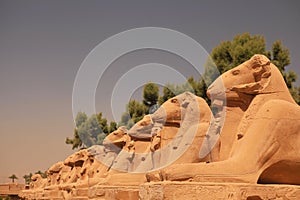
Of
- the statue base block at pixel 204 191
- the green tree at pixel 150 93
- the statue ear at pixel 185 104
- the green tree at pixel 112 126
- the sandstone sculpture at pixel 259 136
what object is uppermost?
the green tree at pixel 150 93

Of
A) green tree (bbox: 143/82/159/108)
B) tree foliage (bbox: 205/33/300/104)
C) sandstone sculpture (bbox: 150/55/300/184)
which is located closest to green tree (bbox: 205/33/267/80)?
tree foliage (bbox: 205/33/300/104)

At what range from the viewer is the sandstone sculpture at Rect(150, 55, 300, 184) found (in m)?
6.23

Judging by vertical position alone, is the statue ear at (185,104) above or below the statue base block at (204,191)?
above

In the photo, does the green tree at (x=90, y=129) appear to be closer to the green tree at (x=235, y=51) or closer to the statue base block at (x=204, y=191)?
the green tree at (x=235, y=51)

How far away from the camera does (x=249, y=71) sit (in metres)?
7.53

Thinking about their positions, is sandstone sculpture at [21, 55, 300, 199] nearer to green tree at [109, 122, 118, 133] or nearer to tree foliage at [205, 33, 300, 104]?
tree foliage at [205, 33, 300, 104]

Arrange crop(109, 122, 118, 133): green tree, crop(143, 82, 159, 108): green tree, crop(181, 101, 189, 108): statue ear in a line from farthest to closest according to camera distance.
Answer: crop(109, 122, 118, 133): green tree
crop(143, 82, 159, 108): green tree
crop(181, 101, 189, 108): statue ear

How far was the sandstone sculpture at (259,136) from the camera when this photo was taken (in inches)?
245

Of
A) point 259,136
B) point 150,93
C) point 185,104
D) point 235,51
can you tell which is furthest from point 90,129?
point 259,136

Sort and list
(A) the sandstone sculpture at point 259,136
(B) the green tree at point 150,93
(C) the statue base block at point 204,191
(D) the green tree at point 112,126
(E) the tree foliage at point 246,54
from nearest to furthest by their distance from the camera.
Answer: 1. (C) the statue base block at point 204,191
2. (A) the sandstone sculpture at point 259,136
3. (E) the tree foliage at point 246,54
4. (B) the green tree at point 150,93
5. (D) the green tree at point 112,126

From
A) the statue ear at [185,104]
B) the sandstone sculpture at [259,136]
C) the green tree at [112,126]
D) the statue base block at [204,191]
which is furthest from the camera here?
the green tree at [112,126]

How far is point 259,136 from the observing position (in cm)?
659

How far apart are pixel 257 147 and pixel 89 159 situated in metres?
12.9

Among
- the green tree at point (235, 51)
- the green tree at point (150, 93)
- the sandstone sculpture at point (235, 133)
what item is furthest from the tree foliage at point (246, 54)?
the sandstone sculpture at point (235, 133)
